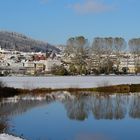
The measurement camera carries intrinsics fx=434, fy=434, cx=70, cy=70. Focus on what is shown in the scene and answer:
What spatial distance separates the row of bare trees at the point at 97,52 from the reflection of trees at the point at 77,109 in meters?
41.6

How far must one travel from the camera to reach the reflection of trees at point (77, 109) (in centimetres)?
2027

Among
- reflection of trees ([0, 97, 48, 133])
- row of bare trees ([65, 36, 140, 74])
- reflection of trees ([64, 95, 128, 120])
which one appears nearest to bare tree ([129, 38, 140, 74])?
row of bare trees ([65, 36, 140, 74])

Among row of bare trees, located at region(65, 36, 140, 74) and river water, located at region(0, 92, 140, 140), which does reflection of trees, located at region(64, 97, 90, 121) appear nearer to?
river water, located at region(0, 92, 140, 140)

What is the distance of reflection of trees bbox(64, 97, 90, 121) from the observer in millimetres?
20266

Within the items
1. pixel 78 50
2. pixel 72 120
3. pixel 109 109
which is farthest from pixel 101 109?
pixel 78 50

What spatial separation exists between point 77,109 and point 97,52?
178ft

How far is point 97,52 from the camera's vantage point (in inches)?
3027

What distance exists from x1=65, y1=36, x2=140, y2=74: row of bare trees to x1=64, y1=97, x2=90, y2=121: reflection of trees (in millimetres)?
41596

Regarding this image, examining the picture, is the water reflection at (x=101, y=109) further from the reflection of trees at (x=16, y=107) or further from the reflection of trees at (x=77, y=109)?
the reflection of trees at (x=16, y=107)

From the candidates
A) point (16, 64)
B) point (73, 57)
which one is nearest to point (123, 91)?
point (73, 57)

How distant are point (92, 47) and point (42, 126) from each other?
61.7m

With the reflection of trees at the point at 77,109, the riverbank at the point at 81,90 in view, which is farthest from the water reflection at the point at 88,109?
the riverbank at the point at 81,90

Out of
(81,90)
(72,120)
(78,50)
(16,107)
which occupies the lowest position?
(72,120)

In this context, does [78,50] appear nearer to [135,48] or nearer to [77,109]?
[135,48]
